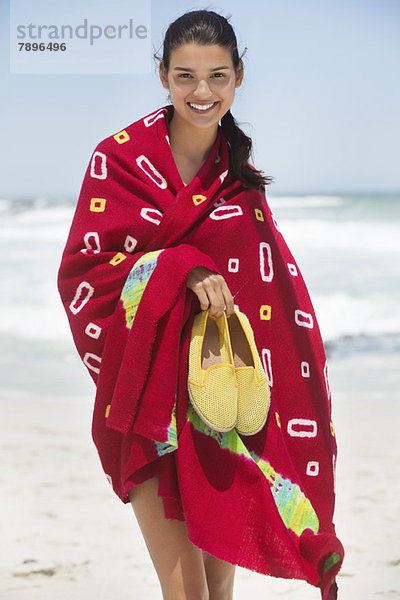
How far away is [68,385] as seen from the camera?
309 inches

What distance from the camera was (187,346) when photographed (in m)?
1.99

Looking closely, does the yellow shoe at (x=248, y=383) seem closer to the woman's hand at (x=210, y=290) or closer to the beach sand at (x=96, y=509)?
the woman's hand at (x=210, y=290)

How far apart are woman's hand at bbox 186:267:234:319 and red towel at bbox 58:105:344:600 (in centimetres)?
3

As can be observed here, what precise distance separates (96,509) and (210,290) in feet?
9.61

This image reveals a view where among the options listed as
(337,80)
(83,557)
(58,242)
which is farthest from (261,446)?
(337,80)

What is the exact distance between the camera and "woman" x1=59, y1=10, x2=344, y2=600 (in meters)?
1.96

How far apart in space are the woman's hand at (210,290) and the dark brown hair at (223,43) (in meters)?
0.39

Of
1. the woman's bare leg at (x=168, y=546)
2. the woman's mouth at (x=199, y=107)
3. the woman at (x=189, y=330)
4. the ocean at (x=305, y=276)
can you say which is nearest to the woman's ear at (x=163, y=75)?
the woman at (x=189, y=330)

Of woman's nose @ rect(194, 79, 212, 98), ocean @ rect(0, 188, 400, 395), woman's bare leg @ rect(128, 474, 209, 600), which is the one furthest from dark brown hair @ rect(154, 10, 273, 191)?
ocean @ rect(0, 188, 400, 395)

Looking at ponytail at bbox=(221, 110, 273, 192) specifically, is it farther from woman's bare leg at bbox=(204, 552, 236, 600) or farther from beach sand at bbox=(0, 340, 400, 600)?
beach sand at bbox=(0, 340, 400, 600)

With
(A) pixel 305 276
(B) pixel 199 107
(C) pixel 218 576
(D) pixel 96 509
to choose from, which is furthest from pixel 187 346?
(A) pixel 305 276

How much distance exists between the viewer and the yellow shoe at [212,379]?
1921 millimetres

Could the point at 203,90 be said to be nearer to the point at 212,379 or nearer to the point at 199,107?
the point at 199,107

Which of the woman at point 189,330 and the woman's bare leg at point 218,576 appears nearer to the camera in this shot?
the woman at point 189,330
